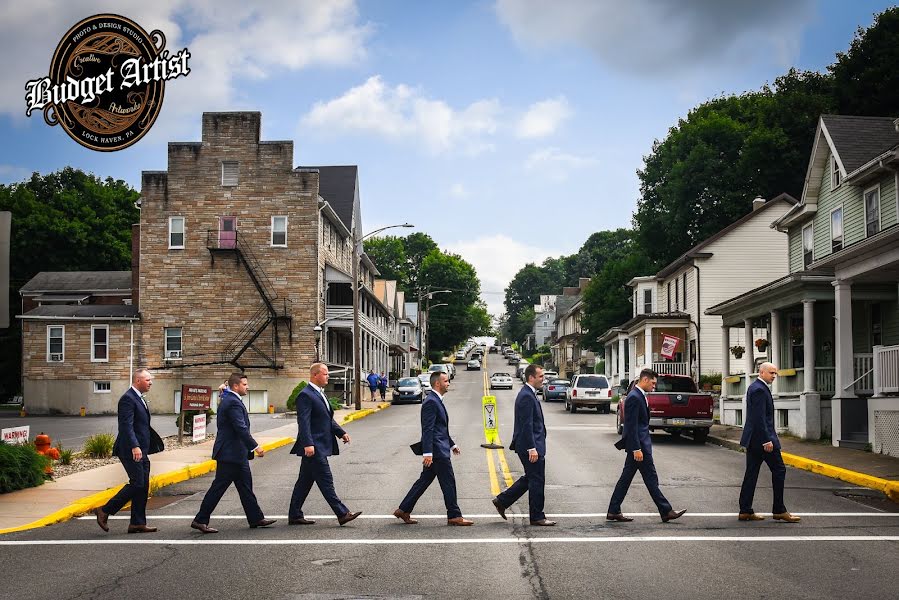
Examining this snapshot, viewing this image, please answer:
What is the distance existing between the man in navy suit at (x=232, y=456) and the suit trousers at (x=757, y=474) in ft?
20.3

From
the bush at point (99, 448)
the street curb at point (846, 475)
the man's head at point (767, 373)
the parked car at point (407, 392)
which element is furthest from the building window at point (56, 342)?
the man's head at point (767, 373)

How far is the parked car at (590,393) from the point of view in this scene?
43562mm

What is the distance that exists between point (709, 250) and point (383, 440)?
27.4 m

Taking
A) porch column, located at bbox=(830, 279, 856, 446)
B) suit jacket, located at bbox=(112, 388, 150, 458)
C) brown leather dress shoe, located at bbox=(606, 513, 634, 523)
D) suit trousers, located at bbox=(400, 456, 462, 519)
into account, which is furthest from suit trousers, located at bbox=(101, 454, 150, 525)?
porch column, located at bbox=(830, 279, 856, 446)

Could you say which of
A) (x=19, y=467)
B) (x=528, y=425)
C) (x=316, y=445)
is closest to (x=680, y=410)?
(x=528, y=425)

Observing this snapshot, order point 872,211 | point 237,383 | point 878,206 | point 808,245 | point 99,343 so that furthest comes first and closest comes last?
point 99,343 → point 808,245 → point 872,211 → point 878,206 → point 237,383

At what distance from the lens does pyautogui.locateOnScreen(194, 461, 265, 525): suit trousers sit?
440 inches

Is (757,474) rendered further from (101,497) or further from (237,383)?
(101,497)

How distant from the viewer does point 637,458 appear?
37.8ft

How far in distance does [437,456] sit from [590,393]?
107 feet

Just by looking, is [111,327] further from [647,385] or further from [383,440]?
[647,385]

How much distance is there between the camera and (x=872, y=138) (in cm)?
2725

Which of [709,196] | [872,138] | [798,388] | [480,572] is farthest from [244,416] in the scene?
[709,196]

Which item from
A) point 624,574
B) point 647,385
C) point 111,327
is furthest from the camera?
point 111,327
